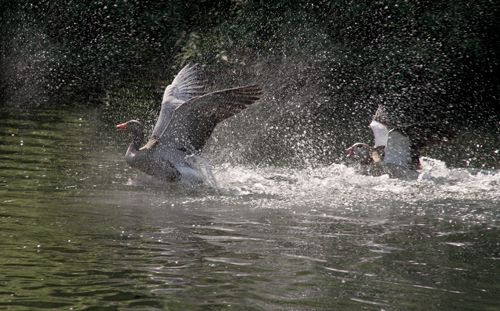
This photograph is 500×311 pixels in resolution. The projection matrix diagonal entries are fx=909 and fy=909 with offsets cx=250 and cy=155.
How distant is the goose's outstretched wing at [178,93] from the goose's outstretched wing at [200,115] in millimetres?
230

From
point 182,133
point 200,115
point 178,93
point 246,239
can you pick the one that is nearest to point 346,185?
point 200,115

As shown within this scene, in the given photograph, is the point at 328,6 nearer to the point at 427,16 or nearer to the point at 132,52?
the point at 427,16

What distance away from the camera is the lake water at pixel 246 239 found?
580cm

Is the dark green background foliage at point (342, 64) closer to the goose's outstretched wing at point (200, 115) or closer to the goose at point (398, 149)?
the goose at point (398, 149)

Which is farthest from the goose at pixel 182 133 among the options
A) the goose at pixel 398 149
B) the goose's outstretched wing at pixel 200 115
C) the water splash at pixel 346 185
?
the goose at pixel 398 149

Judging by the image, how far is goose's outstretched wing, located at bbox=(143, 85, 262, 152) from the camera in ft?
32.6

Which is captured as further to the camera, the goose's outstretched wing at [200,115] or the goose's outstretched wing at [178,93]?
the goose's outstretched wing at [178,93]

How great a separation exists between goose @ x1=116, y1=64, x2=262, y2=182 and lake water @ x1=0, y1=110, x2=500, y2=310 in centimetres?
27

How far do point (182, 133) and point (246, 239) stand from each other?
10.8ft

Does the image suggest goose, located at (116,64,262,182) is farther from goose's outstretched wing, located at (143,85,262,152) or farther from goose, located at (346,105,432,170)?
goose, located at (346,105,432,170)

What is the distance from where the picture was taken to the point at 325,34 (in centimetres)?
1758

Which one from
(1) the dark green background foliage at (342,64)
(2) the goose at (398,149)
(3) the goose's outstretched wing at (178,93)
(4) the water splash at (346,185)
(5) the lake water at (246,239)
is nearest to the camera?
(5) the lake water at (246,239)

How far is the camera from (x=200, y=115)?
10.3 meters

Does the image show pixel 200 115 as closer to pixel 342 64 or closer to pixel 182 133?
pixel 182 133
